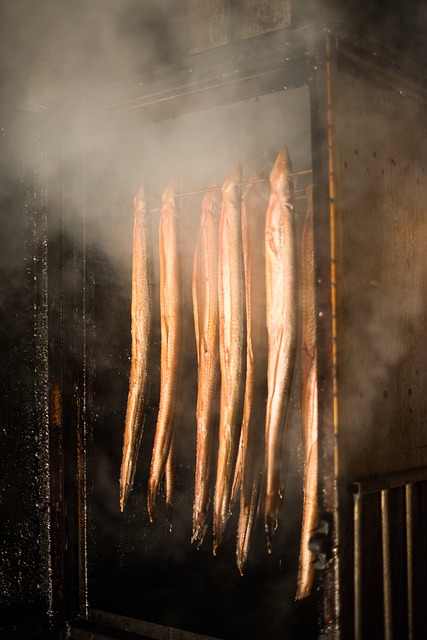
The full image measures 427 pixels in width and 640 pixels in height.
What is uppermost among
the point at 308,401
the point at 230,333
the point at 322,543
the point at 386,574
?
the point at 230,333

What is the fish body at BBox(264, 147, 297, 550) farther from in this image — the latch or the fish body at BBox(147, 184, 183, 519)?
the fish body at BBox(147, 184, 183, 519)

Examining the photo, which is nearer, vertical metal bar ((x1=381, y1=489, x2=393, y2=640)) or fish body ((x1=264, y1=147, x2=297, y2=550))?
vertical metal bar ((x1=381, y1=489, x2=393, y2=640))

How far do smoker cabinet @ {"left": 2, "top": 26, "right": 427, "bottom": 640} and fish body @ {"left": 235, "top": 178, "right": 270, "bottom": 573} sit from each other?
0.27m

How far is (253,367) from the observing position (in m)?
3.03

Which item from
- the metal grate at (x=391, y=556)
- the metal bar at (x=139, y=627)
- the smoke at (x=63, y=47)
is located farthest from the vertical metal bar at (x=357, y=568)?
the smoke at (x=63, y=47)

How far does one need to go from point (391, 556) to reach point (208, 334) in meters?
1.12

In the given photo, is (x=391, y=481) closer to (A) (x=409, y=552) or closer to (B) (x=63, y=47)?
(A) (x=409, y=552)

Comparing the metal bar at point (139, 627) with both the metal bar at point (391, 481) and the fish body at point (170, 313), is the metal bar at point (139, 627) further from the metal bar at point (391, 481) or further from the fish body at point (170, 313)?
the metal bar at point (391, 481)

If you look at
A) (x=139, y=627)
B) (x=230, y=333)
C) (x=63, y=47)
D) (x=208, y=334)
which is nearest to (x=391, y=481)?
(x=230, y=333)

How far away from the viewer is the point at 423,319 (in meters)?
2.97

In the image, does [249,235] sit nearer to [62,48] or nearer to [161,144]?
[161,144]

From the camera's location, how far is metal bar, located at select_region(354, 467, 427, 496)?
254cm

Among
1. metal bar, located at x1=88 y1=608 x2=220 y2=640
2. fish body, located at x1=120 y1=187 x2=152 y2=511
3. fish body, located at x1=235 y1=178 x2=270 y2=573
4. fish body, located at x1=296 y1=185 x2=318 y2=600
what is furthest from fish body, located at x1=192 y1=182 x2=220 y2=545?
metal bar, located at x1=88 y1=608 x2=220 y2=640

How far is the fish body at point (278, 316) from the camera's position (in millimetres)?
2781
